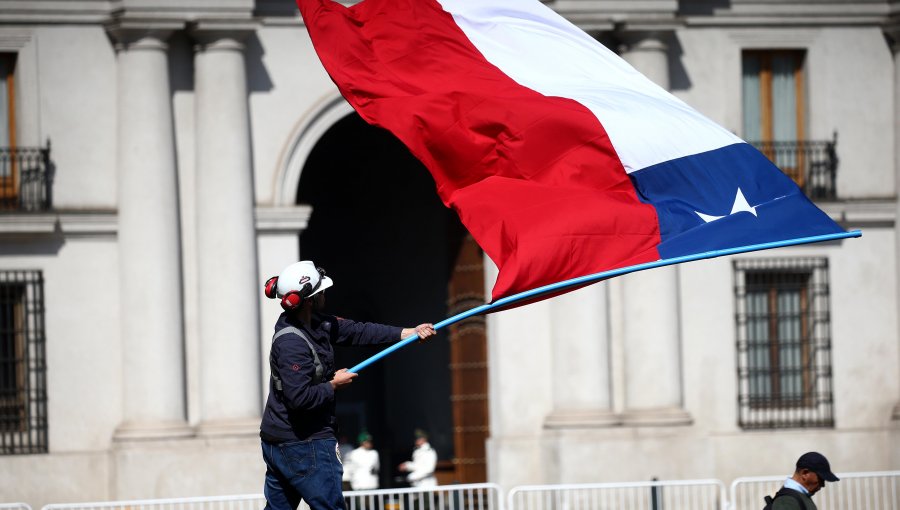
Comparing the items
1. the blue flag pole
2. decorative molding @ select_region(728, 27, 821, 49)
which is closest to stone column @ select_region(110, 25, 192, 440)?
decorative molding @ select_region(728, 27, 821, 49)

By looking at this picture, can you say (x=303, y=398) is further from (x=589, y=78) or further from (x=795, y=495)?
(x=795, y=495)

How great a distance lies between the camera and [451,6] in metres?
12.8

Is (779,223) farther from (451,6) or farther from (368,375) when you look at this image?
(368,375)

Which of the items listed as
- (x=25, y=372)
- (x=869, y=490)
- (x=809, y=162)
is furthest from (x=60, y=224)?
(x=869, y=490)

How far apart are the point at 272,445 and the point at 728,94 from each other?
524 inches

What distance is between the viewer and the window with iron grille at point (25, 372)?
69.1 ft

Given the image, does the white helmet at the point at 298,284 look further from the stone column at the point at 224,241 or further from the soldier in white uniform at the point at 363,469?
the soldier in white uniform at the point at 363,469

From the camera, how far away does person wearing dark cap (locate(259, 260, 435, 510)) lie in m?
10.4

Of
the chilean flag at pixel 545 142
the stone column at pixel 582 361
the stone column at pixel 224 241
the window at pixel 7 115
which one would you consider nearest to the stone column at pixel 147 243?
the stone column at pixel 224 241

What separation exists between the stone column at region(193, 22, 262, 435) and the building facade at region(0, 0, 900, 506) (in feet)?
0.09

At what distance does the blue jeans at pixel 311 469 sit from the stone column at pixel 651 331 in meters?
11.5

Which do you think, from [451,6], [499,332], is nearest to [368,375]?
[499,332]

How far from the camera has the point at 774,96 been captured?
914 inches

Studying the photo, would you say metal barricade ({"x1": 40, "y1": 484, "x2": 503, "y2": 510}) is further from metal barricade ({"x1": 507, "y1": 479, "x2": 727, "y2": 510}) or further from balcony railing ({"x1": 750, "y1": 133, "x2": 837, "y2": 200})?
balcony railing ({"x1": 750, "y1": 133, "x2": 837, "y2": 200})
